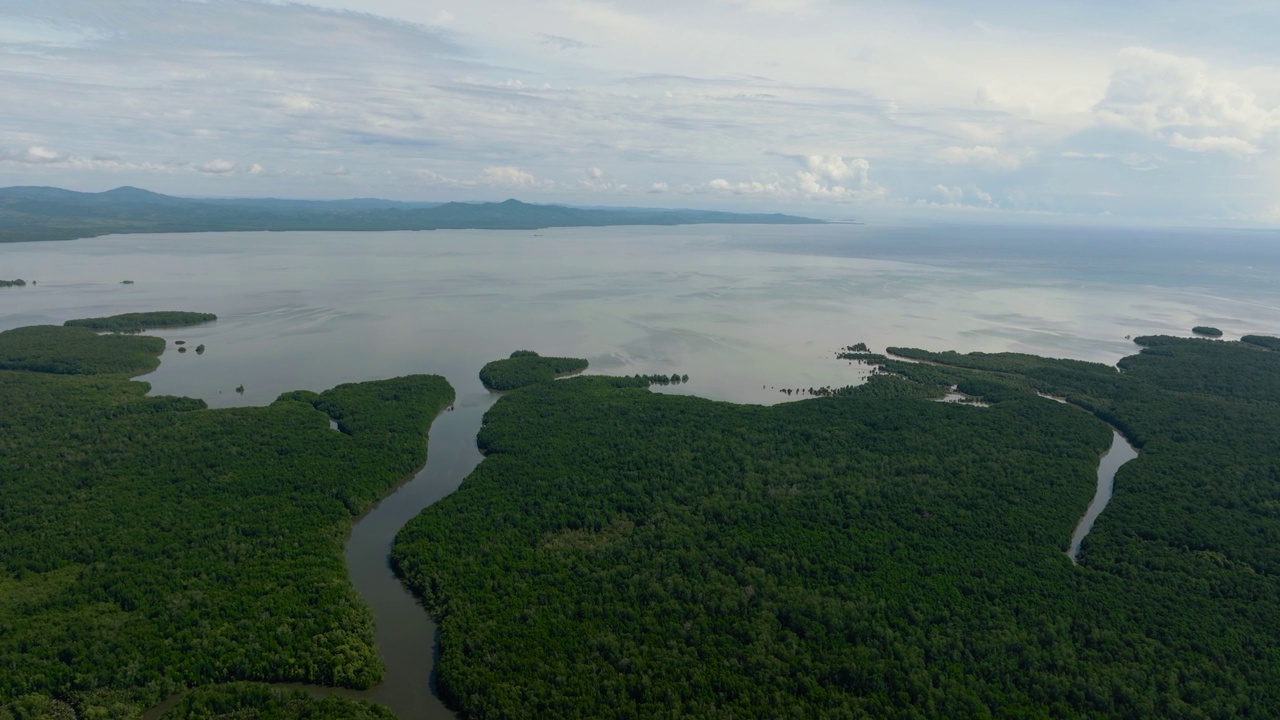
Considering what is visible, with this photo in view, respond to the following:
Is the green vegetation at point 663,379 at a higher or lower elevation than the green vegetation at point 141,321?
lower

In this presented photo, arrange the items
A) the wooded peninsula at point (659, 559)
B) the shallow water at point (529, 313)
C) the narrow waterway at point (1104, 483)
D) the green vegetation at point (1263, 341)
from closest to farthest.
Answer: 1. the wooded peninsula at point (659, 559)
2. the narrow waterway at point (1104, 483)
3. the shallow water at point (529, 313)
4. the green vegetation at point (1263, 341)

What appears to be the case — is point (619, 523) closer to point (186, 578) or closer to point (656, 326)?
point (186, 578)

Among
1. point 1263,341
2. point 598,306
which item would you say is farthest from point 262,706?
point 1263,341

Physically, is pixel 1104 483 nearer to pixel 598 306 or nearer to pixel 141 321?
pixel 598 306

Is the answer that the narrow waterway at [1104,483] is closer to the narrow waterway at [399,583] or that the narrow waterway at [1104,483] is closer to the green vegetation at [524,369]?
the narrow waterway at [399,583]

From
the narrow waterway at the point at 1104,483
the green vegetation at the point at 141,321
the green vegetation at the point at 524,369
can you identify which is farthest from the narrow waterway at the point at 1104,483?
the green vegetation at the point at 141,321

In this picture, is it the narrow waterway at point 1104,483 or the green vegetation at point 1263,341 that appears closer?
the narrow waterway at point 1104,483

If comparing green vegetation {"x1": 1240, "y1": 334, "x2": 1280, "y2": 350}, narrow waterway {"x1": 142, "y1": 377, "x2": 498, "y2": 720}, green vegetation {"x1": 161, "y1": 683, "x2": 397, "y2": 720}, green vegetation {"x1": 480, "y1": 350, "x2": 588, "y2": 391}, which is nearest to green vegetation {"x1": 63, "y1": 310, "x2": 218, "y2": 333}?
green vegetation {"x1": 480, "y1": 350, "x2": 588, "y2": 391}
